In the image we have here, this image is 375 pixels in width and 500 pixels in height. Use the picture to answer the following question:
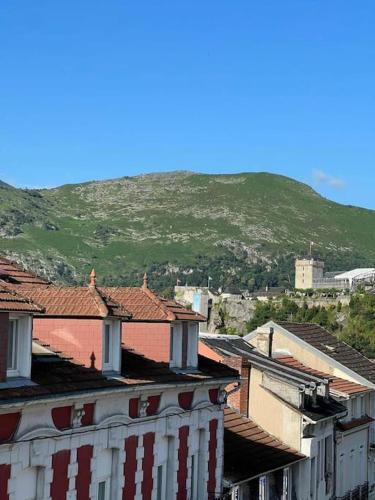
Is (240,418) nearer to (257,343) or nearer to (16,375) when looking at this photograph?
(257,343)

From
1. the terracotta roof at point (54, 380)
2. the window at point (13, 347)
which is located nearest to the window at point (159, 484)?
the terracotta roof at point (54, 380)

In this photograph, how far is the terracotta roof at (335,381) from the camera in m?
38.7

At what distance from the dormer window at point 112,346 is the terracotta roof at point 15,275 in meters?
2.75

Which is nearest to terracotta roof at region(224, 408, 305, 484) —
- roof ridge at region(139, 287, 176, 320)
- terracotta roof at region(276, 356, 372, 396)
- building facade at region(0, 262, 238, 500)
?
building facade at region(0, 262, 238, 500)

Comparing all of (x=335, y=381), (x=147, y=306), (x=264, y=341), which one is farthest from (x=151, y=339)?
(x=335, y=381)

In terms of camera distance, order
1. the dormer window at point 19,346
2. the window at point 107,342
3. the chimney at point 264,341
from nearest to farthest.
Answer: the dormer window at point 19,346, the window at point 107,342, the chimney at point 264,341

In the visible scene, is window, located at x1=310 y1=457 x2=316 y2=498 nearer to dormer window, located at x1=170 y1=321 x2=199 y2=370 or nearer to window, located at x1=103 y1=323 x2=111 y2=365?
dormer window, located at x1=170 y1=321 x2=199 y2=370

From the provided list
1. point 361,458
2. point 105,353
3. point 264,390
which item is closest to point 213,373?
point 105,353

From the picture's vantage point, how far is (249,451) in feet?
95.0

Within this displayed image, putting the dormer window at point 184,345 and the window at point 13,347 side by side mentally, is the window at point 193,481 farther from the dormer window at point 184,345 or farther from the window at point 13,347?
the window at point 13,347

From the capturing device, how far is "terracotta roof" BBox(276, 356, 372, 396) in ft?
127

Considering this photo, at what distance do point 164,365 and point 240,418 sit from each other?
10005 mm

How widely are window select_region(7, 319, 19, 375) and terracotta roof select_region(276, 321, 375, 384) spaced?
27.5m

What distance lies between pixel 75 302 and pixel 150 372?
2550 mm
